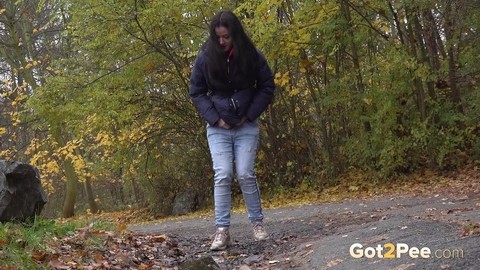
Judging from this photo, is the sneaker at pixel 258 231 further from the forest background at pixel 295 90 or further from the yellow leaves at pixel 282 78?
the yellow leaves at pixel 282 78

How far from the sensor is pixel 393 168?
43.8 ft

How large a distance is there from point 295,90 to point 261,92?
9061 millimetres

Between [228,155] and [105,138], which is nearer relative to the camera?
[228,155]

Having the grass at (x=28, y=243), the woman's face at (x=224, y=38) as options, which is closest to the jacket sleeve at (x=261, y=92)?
the woman's face at (x=224, y=38)

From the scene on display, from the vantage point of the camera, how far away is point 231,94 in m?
5.52

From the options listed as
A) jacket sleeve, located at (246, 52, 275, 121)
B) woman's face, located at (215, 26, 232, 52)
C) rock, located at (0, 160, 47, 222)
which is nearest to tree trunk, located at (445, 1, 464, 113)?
jacket sleeve, located at (246, 52, 275, 121)

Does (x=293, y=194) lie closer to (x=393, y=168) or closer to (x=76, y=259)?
(x=393, y=168)

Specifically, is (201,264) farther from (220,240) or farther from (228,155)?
(228,155)

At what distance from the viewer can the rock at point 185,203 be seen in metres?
16.9

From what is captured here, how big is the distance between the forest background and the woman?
22.7ft

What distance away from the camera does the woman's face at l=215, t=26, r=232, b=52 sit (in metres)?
5.38

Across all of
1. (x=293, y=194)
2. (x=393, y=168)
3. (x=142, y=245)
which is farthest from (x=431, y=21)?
(x=142, y=245)

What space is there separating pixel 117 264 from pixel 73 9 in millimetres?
9835

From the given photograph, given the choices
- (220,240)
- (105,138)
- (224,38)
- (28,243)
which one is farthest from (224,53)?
(105,138)
